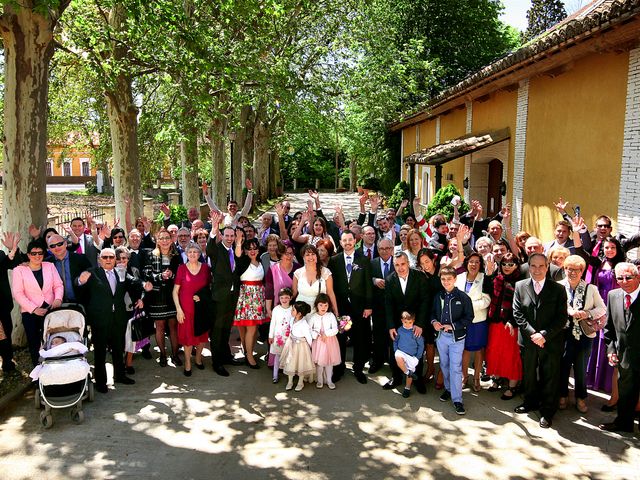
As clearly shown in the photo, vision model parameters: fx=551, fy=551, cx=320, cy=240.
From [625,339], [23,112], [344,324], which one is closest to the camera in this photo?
[625,339]

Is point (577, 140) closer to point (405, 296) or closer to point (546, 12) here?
point (405, 296)

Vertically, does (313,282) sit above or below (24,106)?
below

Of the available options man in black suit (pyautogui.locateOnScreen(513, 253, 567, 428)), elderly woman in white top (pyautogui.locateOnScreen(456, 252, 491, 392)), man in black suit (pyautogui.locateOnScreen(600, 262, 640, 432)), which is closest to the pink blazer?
elderly woman in white top (pyautogui.locateOnScreen(456, 252, 491, 392))

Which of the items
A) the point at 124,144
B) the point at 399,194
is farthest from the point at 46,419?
the point at 399,194

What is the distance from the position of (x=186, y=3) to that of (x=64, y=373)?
12.7m

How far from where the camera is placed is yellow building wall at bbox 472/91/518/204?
45.4ft

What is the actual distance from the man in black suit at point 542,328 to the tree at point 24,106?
278 inches

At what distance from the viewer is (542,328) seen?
6.00 metres

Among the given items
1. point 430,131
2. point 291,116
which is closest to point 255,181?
point 291,116

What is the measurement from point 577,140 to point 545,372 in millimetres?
6199

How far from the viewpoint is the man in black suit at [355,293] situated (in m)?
7.35

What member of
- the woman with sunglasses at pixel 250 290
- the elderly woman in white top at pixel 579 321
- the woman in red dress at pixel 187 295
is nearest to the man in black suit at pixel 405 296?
the elderly woman in white top at pixel 579 321

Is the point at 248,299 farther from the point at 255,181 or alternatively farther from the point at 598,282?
the point at 255,181

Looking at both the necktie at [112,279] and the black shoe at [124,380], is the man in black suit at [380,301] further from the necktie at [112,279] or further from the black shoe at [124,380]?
the necktie at [112,279]
